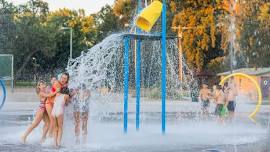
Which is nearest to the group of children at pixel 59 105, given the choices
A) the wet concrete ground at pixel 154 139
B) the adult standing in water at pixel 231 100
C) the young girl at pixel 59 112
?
the young girl at pixel 59 112

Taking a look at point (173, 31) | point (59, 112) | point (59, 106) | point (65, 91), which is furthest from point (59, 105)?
point (173, 31)

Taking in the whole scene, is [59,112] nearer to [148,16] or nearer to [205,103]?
[148,16]

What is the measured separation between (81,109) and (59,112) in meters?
0.51

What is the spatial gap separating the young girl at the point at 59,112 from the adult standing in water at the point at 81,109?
244 millimetres

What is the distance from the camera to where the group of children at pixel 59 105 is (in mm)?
11367

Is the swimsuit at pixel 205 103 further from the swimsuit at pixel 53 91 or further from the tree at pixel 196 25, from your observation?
the tree at pixel 196 25

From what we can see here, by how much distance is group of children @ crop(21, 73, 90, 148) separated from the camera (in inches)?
448

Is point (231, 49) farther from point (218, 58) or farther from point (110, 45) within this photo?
point (110, 45)

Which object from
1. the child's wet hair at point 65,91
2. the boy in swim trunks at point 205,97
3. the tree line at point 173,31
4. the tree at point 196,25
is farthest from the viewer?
the tree at point 196,25

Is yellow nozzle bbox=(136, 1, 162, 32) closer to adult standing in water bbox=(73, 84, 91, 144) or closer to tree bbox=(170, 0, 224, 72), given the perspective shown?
adult standing in water bbox=(73, 84, 91, 144)

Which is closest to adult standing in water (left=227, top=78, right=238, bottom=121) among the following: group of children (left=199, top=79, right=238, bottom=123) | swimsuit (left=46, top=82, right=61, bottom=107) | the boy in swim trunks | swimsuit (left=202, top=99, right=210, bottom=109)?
group of children (left=199, top=79, right=238, bottom=123)

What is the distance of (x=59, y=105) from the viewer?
11.3 m

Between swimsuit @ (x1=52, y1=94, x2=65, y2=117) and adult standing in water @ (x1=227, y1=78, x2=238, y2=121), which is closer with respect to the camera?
swimsuit @ (x1=52, y1=94, x2=65, y2=117)

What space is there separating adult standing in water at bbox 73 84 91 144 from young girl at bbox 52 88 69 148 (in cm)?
24
